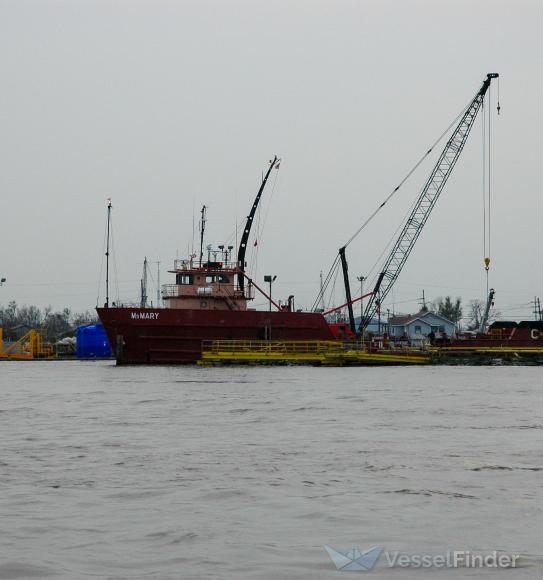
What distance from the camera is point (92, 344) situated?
318 ft

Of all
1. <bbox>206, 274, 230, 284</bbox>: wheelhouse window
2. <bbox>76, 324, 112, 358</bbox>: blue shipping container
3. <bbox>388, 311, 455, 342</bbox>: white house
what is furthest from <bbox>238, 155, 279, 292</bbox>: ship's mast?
<bbox>388, 311, 455, 342</bbox>: white house

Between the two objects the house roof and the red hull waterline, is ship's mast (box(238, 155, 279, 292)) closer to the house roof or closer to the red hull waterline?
the red hull waterline

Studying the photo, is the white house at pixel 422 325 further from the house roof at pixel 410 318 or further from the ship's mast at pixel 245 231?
the ship's mast at pixel 245 231

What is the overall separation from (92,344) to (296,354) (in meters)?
42.0

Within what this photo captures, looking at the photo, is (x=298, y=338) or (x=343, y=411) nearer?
(x=343, y=411)

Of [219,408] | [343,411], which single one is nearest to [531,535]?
[343,411]

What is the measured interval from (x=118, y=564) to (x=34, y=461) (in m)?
7.63

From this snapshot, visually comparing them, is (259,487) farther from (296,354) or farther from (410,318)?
(410,318)

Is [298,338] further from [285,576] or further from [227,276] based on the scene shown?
[285,576]

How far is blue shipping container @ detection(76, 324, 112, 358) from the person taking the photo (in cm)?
9644

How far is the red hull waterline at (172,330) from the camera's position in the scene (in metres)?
61.2

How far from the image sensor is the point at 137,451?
1847 centimetres

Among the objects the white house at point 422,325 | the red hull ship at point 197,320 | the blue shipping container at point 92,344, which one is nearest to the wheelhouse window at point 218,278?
the red hull ship at point 197,320

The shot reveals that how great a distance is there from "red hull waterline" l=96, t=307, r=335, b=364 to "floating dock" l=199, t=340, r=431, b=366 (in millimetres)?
870
